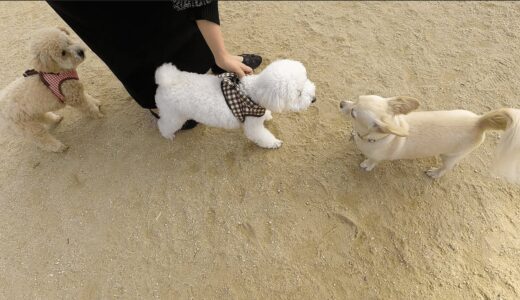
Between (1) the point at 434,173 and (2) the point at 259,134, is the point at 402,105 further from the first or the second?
(2) the point at 259,134

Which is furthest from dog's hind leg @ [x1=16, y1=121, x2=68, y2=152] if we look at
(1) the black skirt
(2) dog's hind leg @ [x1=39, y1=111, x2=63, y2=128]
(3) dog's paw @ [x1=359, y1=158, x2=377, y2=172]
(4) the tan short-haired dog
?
(3) dog's paw @ [x1=359, y1=158, x2=377, y2=172]

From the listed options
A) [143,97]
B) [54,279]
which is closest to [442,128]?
[143,97]

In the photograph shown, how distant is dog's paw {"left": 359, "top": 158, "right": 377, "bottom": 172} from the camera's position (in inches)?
96.6

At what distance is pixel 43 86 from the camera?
242cm

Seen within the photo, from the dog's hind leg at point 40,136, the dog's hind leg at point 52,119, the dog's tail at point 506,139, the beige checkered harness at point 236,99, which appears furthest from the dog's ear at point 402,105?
the dog's hind leg at point 52,119

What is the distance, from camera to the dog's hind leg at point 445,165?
2166 mm

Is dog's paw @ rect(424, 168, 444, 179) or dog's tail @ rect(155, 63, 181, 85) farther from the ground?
dog's tail @ rect(155, 63, 181, 85)

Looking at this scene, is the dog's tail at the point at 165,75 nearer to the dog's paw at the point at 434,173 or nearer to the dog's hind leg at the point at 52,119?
the dog's hind leg at the point at 52,119

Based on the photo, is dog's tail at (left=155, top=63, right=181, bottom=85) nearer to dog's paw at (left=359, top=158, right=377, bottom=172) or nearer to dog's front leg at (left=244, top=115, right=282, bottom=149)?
dog's front leg at (left=244, top=115, right=282, bottom=149)

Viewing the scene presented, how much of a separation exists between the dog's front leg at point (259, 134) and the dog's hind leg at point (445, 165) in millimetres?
1199

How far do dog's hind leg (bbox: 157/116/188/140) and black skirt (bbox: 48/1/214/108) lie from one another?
21cm

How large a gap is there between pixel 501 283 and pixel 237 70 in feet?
7.56

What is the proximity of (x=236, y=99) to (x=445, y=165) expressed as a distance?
1573 millimetres

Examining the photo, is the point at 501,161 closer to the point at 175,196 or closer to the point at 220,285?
the point at 220,285
